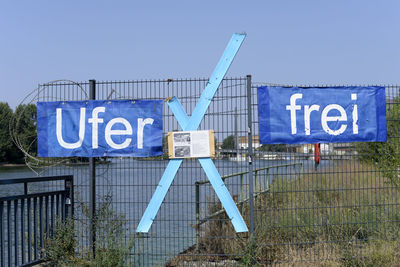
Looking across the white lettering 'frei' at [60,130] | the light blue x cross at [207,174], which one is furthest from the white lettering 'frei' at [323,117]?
the white lettering 'frei' at [60,130]

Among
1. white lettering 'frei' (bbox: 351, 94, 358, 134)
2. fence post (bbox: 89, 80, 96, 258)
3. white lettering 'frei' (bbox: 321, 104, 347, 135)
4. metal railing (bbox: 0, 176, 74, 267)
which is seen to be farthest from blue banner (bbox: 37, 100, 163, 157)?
white lettering 'frei' (bbox: 351, 94, 358, 134)

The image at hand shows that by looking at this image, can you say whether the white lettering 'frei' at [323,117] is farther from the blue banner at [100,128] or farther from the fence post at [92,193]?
the fence post at [92,193]

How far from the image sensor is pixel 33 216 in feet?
22.1

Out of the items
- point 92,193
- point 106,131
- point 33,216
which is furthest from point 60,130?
point 33,216

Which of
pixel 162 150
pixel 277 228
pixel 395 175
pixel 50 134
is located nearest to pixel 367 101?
pixel 395 175

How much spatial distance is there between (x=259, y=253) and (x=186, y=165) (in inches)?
74.6

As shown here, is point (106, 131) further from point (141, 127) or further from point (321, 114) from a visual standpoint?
point (321, 114)

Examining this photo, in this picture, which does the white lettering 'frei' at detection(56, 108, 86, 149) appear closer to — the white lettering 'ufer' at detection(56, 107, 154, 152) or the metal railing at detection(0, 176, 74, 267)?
the white lettering 'ufer' at detection(56, 107, 154, 152)

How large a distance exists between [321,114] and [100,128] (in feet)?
13.0

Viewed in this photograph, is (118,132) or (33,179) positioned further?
(118,132)

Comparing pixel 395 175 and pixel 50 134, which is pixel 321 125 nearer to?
pixel 395 175

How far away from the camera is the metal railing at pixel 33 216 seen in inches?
241

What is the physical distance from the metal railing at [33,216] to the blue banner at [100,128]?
2.25 ft

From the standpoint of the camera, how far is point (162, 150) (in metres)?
7.26
